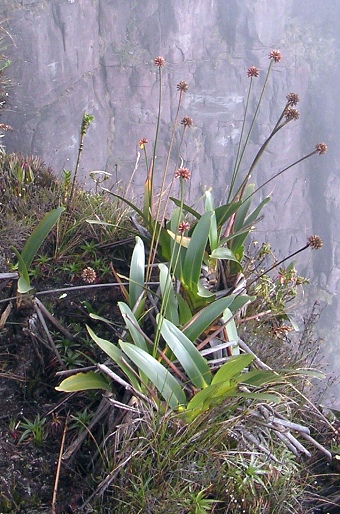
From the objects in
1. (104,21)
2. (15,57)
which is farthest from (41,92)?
(104,21)

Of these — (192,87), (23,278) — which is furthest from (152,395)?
(192,87)

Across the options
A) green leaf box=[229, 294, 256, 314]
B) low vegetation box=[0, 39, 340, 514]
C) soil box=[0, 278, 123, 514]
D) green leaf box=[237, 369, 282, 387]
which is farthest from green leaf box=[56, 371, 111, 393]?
green leaf box=[229, 294, 256, 314]

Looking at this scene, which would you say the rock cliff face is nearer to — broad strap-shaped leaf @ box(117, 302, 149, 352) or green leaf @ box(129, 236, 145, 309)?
green leaf @ box(129, 236, 145, 309)

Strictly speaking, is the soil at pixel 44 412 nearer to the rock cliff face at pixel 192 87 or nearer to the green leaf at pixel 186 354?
the green leaf at pixel 186 354

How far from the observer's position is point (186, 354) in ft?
4.13

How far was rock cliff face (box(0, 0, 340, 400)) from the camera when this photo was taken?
4863 millimetres

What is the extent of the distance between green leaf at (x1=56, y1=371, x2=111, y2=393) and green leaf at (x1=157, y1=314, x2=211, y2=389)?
0.21m

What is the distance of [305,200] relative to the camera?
8.95m

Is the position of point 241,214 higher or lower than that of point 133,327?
higher

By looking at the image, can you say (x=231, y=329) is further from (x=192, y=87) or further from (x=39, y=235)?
(x=192, y=87)

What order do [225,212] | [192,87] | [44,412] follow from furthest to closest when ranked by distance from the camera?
[192,87]
[225,212]
[44,412]

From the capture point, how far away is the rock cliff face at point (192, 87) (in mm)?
4863

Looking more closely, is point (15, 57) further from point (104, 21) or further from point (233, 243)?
point (233, 243)

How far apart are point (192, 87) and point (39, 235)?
6524mm
